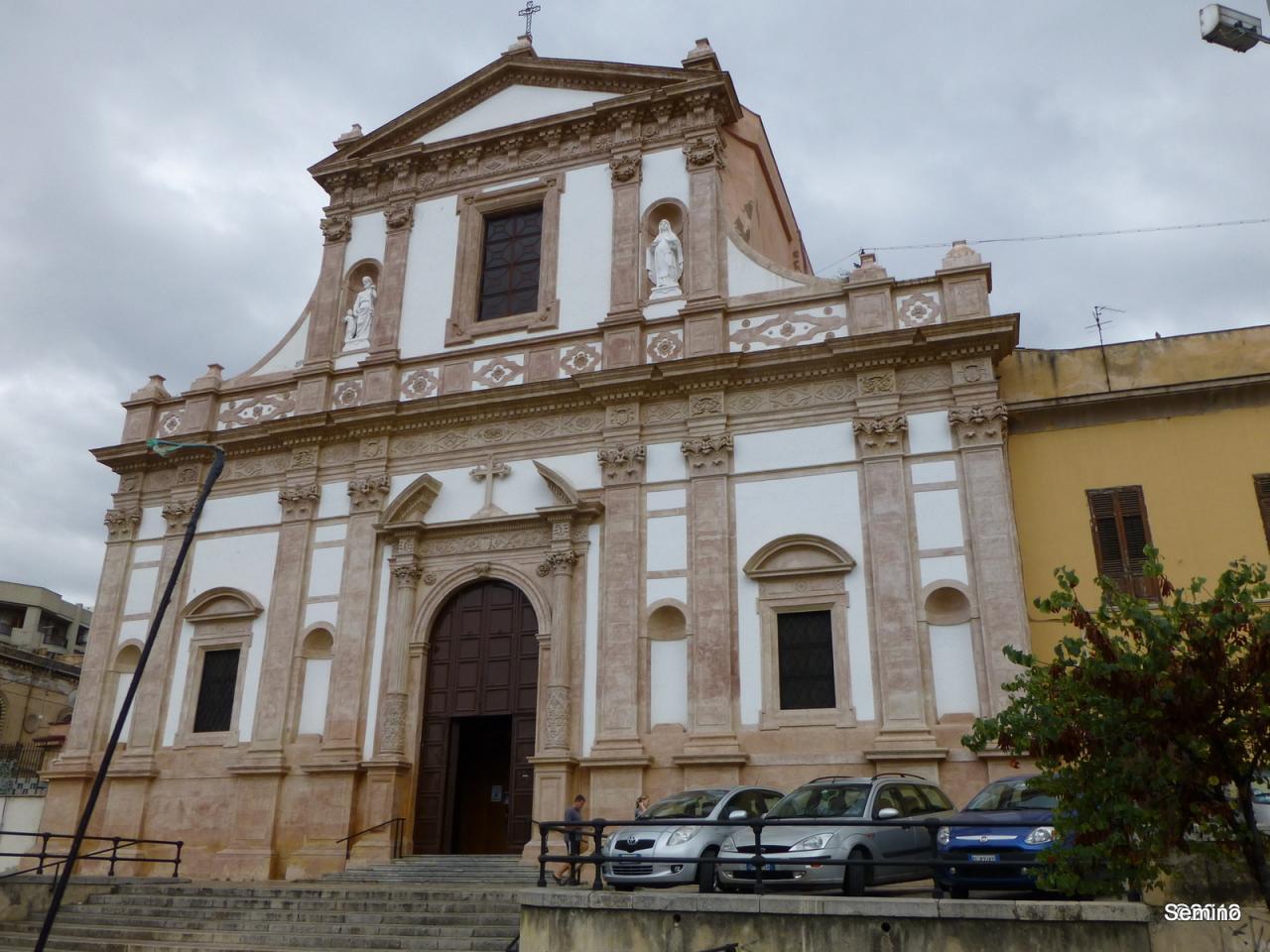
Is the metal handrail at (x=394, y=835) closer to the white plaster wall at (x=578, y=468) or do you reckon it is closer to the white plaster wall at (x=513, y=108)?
the white plaster wall at (x=578, y=468)

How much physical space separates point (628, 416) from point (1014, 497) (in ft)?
22.6

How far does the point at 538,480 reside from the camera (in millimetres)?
20141

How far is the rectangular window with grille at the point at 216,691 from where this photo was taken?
827 inches

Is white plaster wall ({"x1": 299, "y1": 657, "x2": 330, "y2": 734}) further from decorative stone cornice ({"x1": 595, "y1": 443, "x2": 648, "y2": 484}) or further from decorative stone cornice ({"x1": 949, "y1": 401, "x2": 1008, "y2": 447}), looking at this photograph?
decorative stone cornice ({"x1": 949, "y1": 401, "x2": 1008, "y2": 447})

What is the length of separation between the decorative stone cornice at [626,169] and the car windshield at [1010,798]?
47.2 ft

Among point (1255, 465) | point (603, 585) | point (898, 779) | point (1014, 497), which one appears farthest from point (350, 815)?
point (1255, 465)

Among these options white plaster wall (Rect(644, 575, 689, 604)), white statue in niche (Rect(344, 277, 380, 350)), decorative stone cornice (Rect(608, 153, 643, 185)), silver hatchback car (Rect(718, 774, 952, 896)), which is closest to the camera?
silver hatchback car (Rect(718, 774, 952, 896))

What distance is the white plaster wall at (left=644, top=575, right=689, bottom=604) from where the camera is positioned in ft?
60.5

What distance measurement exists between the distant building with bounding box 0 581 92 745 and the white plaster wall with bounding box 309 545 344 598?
2111 cm

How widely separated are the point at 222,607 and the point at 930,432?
1414 cm

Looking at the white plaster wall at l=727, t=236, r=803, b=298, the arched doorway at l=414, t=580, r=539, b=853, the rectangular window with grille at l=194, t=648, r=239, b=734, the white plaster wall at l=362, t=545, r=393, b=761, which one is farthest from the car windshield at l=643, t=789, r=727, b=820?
the rectangular window with grille at l=194, t=648, r=239, b=734

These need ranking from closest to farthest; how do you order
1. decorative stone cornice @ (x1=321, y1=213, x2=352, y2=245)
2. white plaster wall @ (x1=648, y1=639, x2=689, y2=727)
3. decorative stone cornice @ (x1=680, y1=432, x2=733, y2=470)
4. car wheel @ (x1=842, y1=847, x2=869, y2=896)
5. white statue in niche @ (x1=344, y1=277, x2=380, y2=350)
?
1. car wheel @ (x1=842, y1=847, x2=869, y2=896)
2. white plaster wall @ (x1=648, y1=639, x2=689, y2=727)
3. decorative stone cornice @ (x1=680, y1=432, x2=733, y2=470)
4. white statue in niche @ (x1=344, y1=277, x2=380, y2=350)
5. decorative stone cornice @ (x1=321, y1=213, x2=352, y2=245)

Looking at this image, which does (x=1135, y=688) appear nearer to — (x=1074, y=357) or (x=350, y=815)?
(x=1074, y=357)

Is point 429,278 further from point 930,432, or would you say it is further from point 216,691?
point 930,432
